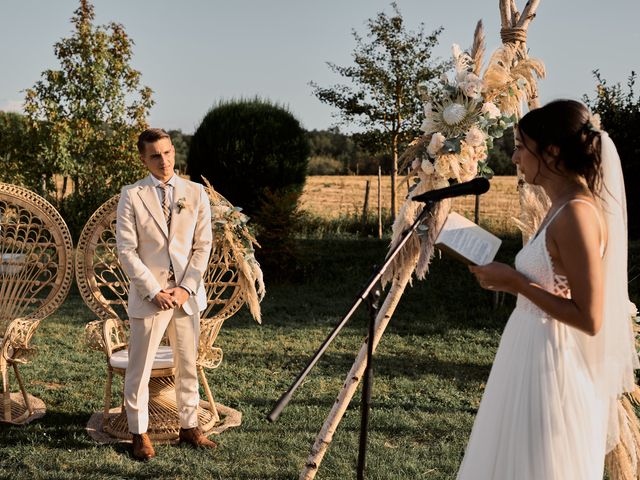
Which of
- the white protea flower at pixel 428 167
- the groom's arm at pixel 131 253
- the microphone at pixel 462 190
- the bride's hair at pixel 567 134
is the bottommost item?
the groom's arm at pixel 131 253

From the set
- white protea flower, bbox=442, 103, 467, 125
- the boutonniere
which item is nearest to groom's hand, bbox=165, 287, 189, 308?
the boutonniere

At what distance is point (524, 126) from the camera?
246 centimetres

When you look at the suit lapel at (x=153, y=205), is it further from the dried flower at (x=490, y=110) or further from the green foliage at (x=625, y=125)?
the green foliage at (x=625, y=125)

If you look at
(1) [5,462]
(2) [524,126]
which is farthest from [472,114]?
(1) [5,462]

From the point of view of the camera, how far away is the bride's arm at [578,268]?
7.51 feet

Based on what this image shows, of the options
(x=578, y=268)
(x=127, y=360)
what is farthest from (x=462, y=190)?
(x=127, y=360)

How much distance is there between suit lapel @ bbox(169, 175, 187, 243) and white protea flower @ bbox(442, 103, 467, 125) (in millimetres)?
1955

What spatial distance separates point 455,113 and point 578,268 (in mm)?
1547

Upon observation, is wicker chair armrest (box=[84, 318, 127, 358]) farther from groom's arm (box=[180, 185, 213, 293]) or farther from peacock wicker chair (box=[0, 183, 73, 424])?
groom's arm (box=[180, 185, 213, 293])

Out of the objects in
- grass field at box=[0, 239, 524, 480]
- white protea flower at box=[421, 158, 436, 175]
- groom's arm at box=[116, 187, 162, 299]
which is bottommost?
grass field at box=[0, 239, 524, 480]

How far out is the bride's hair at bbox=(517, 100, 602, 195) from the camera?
241cm

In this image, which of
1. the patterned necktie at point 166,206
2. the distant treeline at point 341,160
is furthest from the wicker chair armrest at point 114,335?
the distant treeline at point 341,160

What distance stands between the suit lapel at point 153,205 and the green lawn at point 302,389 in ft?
4.93

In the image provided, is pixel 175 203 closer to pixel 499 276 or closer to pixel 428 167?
pixel 428 167
